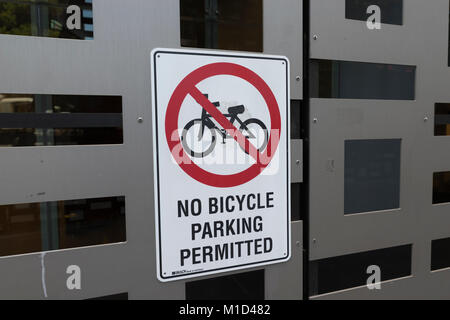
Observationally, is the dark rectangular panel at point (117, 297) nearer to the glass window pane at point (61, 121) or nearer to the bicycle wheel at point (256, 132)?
the glass window pane at point (61, 121)

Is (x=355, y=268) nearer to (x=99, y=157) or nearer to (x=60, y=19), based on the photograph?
(x=99, y=157)

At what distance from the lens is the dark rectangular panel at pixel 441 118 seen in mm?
1837

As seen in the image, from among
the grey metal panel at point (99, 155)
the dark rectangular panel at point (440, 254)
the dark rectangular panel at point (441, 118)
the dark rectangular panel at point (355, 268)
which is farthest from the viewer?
the dark rectangular panel at point (440, 254)

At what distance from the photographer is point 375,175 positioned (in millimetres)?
1782

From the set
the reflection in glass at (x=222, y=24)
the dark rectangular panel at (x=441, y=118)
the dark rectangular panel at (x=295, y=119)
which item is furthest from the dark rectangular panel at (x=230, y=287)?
the dark rectangular panel at (x=441, y=118)

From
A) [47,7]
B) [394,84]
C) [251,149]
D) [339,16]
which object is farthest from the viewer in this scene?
[394,84]

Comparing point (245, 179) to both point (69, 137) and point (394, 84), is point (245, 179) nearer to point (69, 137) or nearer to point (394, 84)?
point (69, 137)

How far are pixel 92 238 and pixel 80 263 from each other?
0.10 meters

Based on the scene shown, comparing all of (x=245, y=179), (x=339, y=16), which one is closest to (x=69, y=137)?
(x=245, y=179)

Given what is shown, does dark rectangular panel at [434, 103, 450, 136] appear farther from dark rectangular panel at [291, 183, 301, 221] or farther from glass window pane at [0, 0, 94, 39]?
glass window pane at [0, 0, 94, 39]

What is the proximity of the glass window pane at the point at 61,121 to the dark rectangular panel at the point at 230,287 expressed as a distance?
0.67 meters

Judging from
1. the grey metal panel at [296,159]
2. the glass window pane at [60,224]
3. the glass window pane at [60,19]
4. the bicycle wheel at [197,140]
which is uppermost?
the glass window pane at [60,19]

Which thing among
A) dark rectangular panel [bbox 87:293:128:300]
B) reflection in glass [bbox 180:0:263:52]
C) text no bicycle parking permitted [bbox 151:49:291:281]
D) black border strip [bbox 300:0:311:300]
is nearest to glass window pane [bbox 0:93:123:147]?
text no bicycle parking permitted [bbox 151:49:291:281]

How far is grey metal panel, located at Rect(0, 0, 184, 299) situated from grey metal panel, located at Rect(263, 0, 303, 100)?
15.1 inches
